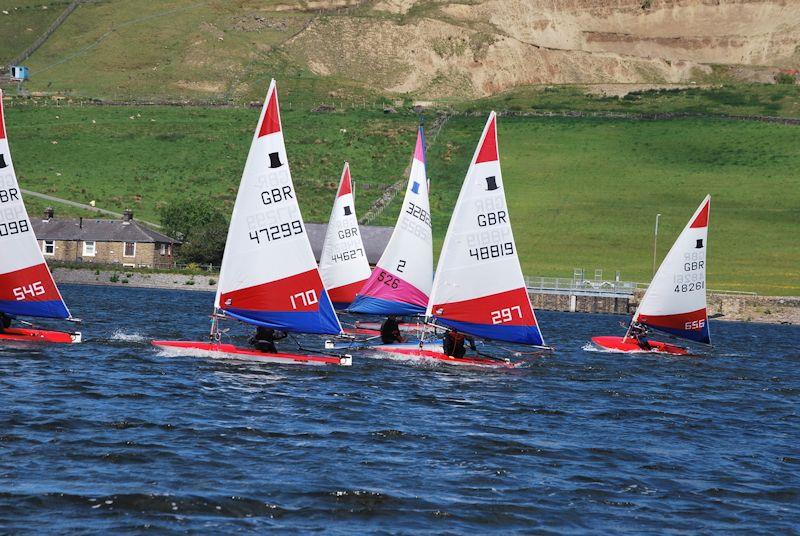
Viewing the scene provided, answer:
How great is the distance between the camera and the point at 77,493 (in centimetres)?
2147

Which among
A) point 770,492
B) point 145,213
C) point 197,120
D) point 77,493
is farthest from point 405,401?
point 197,120

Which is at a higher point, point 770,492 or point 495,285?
point 495,285

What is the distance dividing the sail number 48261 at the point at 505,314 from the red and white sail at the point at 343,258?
15.8m

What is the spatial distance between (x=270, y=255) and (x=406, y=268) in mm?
12644

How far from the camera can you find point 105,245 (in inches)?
4611

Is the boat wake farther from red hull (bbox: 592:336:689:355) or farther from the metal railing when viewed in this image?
the metal railing

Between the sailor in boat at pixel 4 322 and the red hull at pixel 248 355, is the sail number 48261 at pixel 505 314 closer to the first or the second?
the red hull at pixel 248 355

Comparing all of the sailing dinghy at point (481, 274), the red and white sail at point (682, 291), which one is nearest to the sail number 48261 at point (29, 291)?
the sailing dinghy at point (481, 274)

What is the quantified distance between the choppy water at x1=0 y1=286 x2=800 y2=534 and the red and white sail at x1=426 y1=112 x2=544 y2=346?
1.81 metres

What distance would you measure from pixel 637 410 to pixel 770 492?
11.5 metres

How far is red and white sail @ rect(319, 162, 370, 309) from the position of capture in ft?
190

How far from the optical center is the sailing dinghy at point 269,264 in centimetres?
3828

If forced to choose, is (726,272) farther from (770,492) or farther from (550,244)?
(770,492)

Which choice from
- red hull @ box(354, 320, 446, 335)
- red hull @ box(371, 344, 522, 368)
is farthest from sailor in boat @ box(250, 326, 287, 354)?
red hull @ box(354, 320, 446, 335)
